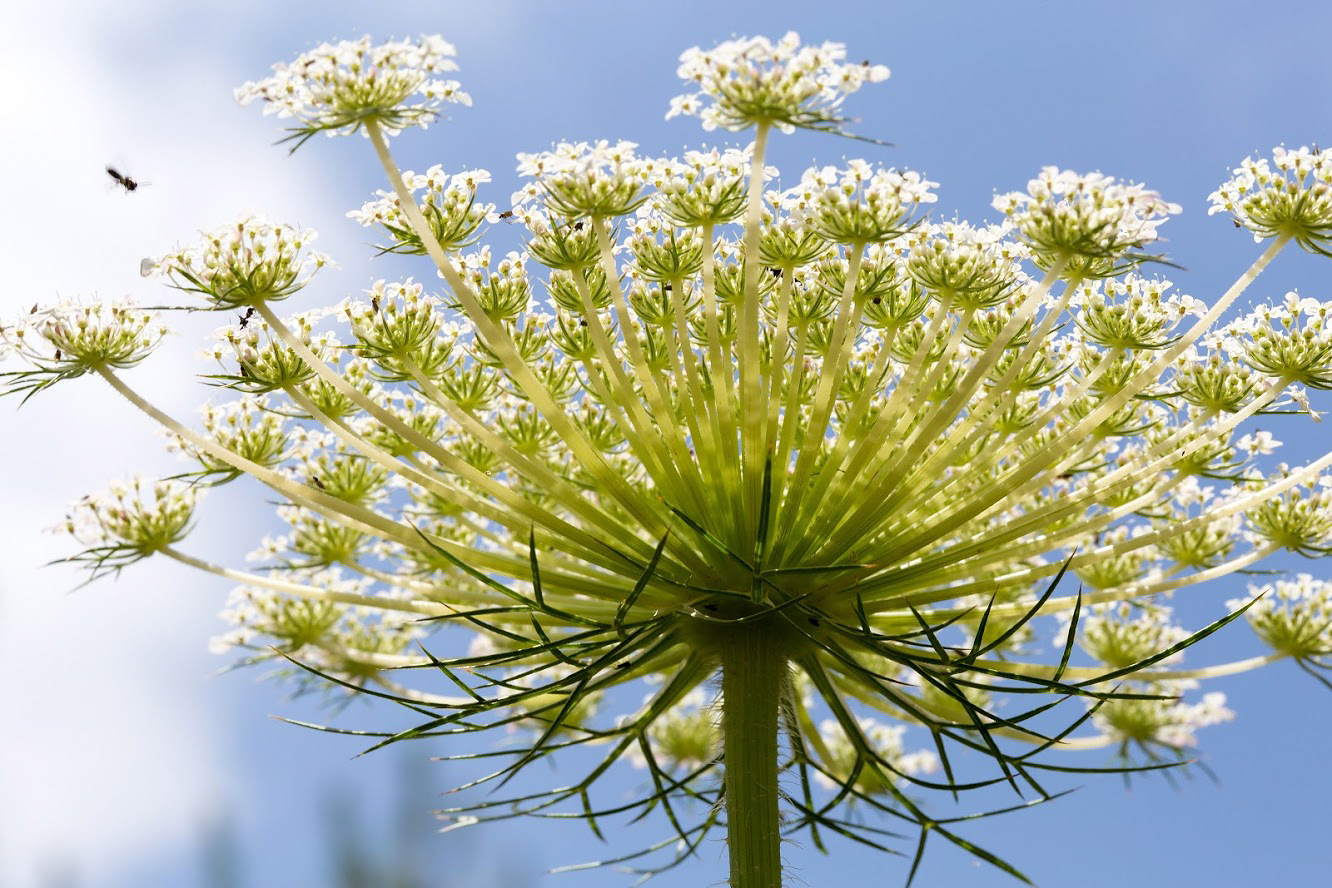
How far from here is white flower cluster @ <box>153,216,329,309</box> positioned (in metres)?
8.84

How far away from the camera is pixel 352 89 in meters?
8.35

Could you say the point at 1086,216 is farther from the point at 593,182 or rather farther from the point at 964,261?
the point at 593,182

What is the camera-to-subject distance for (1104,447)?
11.1 m

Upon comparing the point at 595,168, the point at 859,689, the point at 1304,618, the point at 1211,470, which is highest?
the point at 595,168

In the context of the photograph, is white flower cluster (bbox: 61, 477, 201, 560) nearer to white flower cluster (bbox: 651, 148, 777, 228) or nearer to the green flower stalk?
the green flower stalk

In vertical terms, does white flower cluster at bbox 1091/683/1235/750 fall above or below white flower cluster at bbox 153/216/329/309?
below

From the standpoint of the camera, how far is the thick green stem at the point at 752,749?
27.7 feet

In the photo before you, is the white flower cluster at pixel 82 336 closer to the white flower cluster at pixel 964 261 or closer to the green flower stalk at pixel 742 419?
the green flower stalk at pixel 742 419

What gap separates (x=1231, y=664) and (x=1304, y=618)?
1.12m

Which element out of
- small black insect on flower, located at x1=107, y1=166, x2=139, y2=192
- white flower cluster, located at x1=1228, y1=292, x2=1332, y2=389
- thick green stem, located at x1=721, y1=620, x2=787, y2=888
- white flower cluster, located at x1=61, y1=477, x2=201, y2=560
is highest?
small black insect on flower, located at x1=107, y1=166, x2=139, y2=192

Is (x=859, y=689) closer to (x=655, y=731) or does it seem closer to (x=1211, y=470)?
(x=1211, y=470)

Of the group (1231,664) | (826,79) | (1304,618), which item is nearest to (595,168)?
(826,79)

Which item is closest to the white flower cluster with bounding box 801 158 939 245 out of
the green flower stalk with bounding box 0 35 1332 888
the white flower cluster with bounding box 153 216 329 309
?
the green flower stalk with bounding box 0 35 1332 888

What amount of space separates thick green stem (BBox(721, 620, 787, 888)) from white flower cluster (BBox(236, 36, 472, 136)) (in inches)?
164
